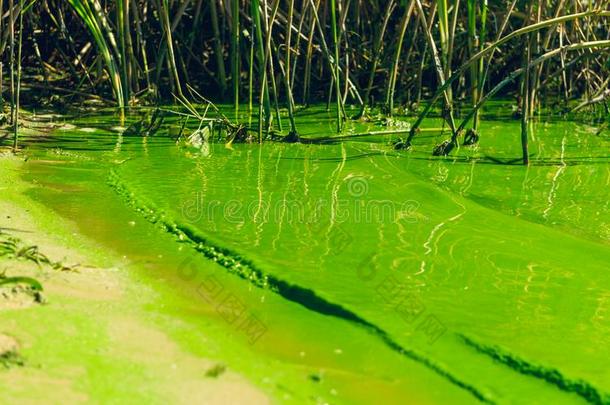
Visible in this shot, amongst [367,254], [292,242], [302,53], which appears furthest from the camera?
[302,53]

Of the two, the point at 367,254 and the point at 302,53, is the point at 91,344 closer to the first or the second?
the point at 367,254

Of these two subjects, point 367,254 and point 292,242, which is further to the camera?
point 292,242

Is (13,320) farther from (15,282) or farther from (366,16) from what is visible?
(366,16)

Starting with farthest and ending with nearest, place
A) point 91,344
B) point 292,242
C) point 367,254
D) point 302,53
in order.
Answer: point 302,53 < point 292,242 < point 367,254 < point 91,344

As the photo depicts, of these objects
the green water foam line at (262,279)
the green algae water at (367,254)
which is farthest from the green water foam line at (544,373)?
the green water foam line at (262,279)

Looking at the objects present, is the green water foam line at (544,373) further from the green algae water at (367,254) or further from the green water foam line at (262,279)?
the green water foam line at (262,279)
